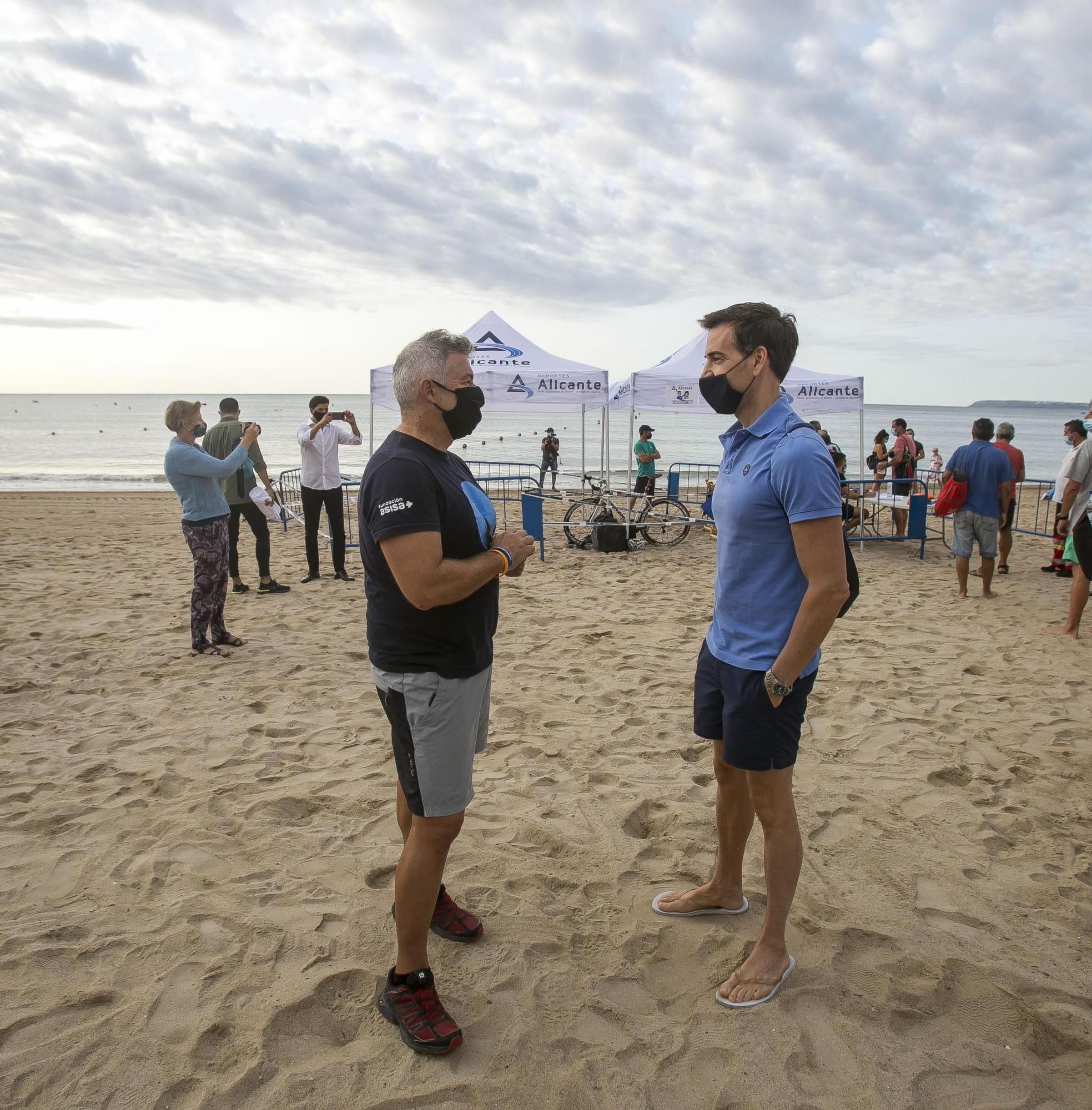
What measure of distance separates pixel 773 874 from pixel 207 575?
15.9 feet

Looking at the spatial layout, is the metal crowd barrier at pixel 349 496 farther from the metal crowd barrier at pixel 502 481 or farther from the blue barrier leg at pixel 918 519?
the blue barrier leg at pixel 918 519

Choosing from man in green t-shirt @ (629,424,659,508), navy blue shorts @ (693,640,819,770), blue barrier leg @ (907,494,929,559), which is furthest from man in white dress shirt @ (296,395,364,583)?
blue barrier leg @ (907,494,929,559)

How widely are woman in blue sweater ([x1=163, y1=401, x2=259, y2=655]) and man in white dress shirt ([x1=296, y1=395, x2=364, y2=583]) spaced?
1.82 metres

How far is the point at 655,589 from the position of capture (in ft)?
27.2

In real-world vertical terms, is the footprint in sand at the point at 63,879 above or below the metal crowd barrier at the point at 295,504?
below

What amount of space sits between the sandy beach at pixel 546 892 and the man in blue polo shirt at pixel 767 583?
1.23ft

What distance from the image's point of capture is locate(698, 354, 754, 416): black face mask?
2.20 meters

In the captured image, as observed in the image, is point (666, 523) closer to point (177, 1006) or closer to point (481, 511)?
point (481, 511)

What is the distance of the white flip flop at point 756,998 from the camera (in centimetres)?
230

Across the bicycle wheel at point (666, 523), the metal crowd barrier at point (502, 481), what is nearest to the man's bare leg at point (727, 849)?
the bicycle wheel at point (666, 523)

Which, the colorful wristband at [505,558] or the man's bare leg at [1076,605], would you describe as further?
the man's bare leg at [1076,605]

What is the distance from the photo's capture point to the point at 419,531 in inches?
74.9

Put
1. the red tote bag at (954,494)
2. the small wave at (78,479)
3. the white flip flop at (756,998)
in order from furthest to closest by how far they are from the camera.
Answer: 1. the small wave at (78,479)
2. the red tote bag at (954,494)
3. the white flip flop at (756,998)

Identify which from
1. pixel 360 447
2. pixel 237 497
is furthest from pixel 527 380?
pixel 360 447
